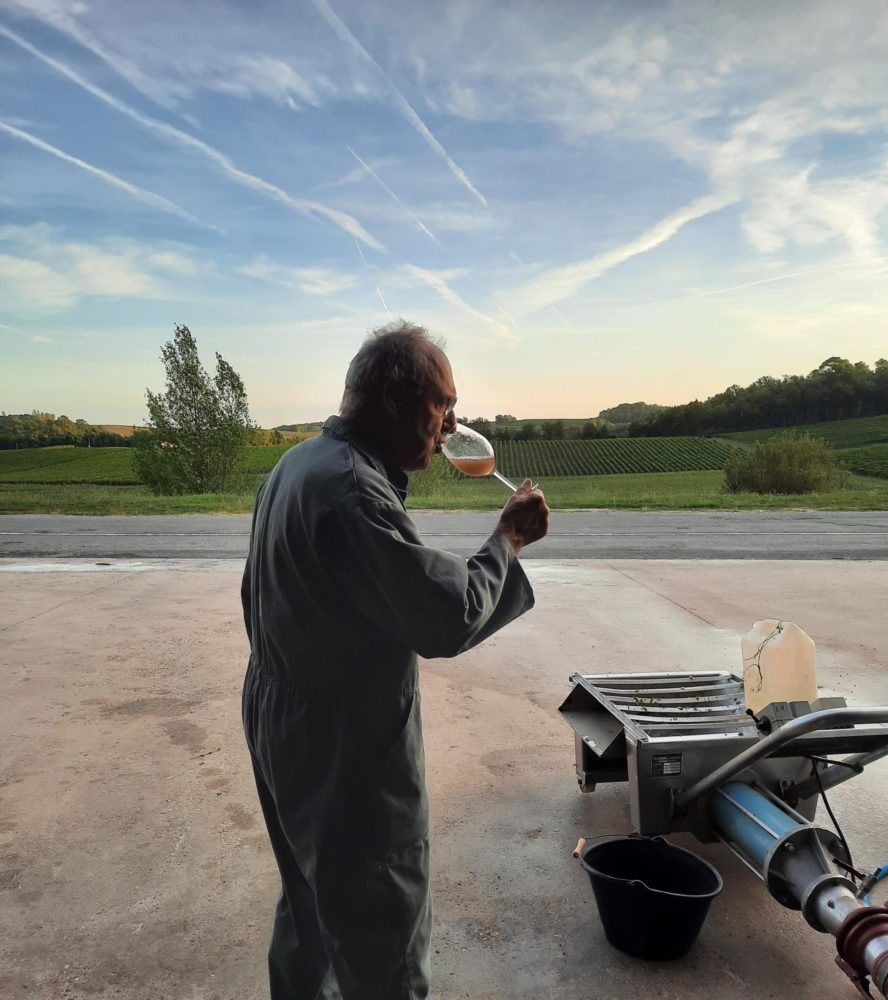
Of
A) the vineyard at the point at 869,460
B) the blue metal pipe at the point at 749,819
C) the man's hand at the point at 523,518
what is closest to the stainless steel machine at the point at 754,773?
the blue metal pipe at the point at 749,819

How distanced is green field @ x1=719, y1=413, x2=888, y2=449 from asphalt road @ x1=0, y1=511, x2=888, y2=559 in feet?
162

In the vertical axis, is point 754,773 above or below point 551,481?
above

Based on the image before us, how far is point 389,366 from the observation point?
1.72 m

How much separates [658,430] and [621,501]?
54.1 meters

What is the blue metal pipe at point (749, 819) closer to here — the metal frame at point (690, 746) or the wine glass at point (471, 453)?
the metal frame at point (690, 746)

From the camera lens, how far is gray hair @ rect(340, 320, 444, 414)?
1714mm

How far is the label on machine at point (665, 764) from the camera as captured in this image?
2768 mm

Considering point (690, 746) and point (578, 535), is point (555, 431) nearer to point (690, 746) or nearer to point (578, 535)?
point (578, 535)

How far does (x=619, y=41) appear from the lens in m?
10.0

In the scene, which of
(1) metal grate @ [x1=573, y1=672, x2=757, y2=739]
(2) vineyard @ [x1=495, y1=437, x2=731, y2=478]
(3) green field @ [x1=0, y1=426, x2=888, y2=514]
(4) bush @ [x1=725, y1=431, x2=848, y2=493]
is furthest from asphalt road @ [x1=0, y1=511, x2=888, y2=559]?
(2) vineyard @ [x1=495, y1=437, x2=731, y2=478]

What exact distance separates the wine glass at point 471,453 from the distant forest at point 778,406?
231 ft

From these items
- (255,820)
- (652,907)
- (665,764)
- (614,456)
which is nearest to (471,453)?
(665,764)

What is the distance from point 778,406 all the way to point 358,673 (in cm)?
7678

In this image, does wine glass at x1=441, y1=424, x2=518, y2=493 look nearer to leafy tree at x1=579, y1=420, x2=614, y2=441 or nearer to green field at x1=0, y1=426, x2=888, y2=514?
green field at x1=0, y1=426, x2=888, y2=514
